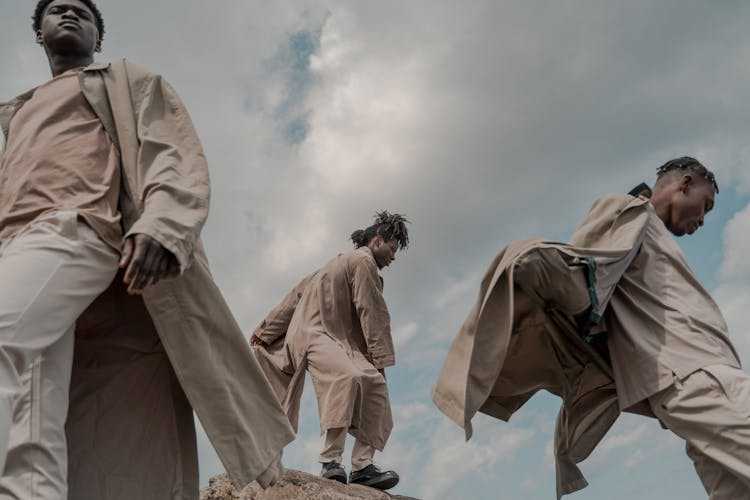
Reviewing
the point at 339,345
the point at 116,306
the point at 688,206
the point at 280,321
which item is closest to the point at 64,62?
the point at 116,306

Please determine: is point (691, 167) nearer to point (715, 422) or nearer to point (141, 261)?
point (715, 422)

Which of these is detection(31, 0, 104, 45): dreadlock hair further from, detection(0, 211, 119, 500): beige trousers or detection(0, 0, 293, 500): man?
detection(0, 211, 119, 500): beige trousers

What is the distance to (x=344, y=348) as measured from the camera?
8258 mm

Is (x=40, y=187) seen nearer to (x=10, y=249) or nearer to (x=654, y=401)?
(x=10, y=249)

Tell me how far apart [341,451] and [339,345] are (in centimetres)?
100

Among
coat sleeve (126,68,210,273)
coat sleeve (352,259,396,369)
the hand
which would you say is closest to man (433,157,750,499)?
coat sleeve (126,68,210,273)

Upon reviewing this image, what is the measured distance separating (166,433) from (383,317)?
187 inches

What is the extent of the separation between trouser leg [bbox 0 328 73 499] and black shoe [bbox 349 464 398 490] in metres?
4.48

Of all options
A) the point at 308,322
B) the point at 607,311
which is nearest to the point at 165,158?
the point at 607,311

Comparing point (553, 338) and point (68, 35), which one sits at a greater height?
point (68, 35)

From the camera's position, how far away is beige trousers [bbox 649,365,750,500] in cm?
437

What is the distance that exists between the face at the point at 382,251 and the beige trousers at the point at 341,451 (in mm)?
1973

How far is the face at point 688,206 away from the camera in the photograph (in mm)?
5406

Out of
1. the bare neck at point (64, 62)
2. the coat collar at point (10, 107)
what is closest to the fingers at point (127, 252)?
the coat collar at point (10, 107)
